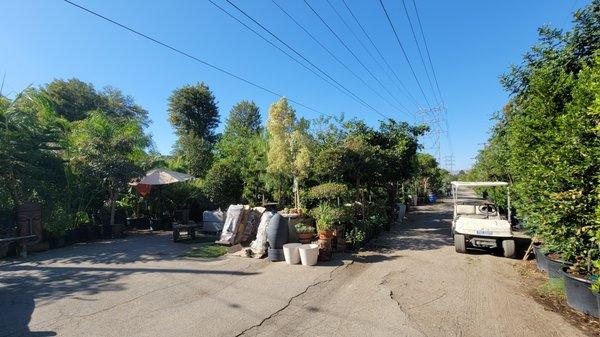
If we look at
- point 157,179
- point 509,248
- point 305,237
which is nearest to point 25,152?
point 157,179

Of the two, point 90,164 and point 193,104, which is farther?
point 193,104

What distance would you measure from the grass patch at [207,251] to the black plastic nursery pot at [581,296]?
7224 millimetres

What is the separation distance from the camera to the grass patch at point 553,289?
17.5 feet

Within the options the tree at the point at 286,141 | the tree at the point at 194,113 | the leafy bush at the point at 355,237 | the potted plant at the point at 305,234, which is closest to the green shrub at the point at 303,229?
the potted plant at the point at 305,234

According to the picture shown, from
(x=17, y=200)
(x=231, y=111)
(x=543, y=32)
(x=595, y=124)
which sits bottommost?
(x=17, y=200)

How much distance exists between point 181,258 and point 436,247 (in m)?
7.09

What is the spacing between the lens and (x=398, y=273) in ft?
21.9

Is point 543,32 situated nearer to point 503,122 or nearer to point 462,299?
point 503,122

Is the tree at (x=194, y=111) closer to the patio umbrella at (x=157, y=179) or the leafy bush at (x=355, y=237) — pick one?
the patio umbrella at (x=157, y=179)

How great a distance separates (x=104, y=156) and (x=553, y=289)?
41.8ft

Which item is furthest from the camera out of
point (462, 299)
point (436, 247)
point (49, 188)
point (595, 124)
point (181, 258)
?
point (49, 188)

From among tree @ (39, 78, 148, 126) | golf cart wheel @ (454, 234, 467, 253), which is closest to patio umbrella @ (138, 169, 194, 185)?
golf cart wheel @ (454, 234, 467, 253)

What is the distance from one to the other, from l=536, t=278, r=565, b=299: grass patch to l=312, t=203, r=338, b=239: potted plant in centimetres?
427

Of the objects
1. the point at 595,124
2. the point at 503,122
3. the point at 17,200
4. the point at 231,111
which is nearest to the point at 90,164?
the point at 17,200
